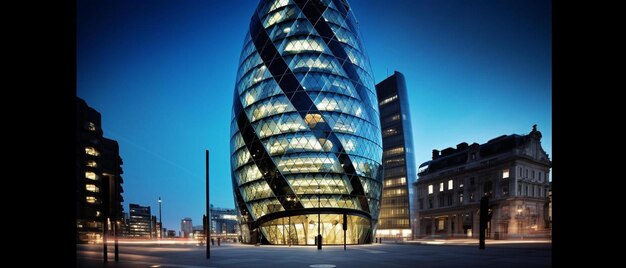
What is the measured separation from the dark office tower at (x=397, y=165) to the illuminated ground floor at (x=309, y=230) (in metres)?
69.9

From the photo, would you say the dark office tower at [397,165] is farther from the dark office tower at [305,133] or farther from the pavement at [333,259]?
the pavement at [333,259]

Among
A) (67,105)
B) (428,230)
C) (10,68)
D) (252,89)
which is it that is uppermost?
(252,89)

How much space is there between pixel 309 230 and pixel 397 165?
76993mm

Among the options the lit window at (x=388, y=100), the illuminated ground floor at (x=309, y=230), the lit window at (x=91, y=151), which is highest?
the lit window at (x=388, y=100)

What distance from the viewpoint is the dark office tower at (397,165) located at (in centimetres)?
11512

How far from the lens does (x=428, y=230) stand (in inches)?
3880

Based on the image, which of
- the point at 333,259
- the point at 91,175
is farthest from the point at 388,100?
the point at 333,259

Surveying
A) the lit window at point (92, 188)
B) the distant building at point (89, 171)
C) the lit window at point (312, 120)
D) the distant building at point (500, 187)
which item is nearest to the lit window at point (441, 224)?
the distant building at point (500, 187)

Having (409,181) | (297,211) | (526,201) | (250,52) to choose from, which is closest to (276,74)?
(250,52)

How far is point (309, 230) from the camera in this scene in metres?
45.8

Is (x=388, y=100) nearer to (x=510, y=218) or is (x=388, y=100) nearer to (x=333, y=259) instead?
(x=510, y=218)

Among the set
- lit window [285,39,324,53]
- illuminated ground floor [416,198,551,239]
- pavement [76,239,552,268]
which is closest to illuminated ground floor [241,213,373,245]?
pavement [76,239,552,268]
